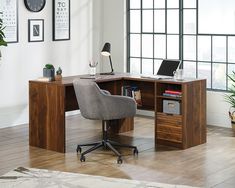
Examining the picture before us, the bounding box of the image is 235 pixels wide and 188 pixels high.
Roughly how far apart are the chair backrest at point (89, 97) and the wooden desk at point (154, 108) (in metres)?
0.30

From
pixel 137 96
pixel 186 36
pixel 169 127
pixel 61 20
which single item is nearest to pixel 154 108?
pixel 137 96

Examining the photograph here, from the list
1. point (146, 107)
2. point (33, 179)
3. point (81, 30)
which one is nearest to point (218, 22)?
point (146, 107)

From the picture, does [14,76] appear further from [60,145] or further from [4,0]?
[60,145]

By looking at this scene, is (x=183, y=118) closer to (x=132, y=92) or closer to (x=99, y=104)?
(x=132, y=92)

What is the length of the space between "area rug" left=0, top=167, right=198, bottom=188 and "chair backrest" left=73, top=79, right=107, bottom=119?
0.84 metres

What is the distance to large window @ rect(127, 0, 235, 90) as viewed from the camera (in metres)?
7.93

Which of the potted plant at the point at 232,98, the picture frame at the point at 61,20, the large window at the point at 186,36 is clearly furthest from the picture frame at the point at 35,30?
the potted plant at the point at 232,98

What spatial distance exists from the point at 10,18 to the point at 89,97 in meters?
2.43

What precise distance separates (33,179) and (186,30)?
3931 millimetres

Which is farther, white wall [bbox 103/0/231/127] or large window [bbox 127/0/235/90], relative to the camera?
white wall [bbox 103/0/231/127]

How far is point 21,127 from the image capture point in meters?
8.00

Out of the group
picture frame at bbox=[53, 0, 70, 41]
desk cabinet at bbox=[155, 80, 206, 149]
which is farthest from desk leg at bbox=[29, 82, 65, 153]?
picture frame at bbox=[53, 0, 70, 41]

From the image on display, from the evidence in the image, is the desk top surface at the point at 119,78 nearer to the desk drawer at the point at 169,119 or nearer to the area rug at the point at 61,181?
the desk drawer at the point at 169,119

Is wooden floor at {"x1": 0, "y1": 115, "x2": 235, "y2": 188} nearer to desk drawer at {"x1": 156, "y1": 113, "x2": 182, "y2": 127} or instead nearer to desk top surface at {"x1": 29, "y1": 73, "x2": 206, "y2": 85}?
desk drawer at {"x1": 156, "y1": 113, "x2": 182, "y2": 127}
